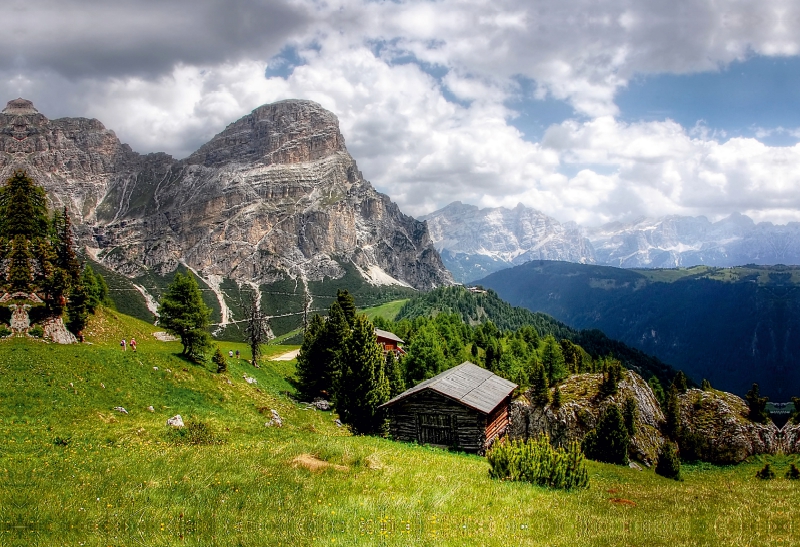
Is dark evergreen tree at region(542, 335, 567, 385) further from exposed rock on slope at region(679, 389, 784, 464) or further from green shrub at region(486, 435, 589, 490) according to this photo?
green shrub at region(486, 435, 589, 490)

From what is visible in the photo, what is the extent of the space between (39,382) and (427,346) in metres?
48.9

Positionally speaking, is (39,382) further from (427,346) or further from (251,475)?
(427,346)

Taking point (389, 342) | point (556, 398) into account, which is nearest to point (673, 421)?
point (556, 398)

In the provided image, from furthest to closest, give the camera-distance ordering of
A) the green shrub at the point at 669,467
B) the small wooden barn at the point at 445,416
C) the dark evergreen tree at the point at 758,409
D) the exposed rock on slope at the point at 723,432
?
1. the dark evergreen tree at the point at 758,409
2. the exposed rock on slope at the point at 723,432
3. the small wooden barn at the point at 445,416
4. the green shrub at the point at 669,467

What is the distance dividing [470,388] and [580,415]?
16.1 metres

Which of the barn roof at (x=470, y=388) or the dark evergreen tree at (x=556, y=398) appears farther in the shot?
the dark evergreen tree at (x=556, y=398)

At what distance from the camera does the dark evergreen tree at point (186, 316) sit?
48.7m

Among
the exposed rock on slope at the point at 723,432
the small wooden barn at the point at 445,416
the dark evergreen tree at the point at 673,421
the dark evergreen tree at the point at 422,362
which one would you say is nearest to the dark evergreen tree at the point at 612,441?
the small wooden barn at the point at 445,416

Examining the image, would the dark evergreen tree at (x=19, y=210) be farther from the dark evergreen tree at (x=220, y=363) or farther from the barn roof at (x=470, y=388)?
the barn roof at (x=470, y=388)

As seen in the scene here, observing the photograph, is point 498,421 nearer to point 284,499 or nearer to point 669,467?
point 669,467

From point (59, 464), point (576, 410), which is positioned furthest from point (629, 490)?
point (576, 410)

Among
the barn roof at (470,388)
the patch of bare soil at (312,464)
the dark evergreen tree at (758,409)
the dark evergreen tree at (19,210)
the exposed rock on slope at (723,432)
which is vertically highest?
the dark evergreen tree at (19,210)

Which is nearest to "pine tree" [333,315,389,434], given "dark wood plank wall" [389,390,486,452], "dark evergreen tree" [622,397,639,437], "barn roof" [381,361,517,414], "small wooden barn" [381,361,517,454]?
"small wooden barn" [381,361,517,454]

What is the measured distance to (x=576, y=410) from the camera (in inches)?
2060
